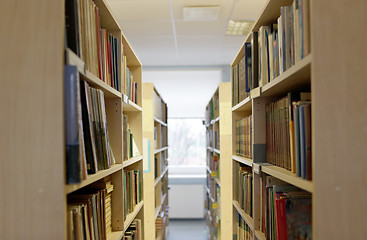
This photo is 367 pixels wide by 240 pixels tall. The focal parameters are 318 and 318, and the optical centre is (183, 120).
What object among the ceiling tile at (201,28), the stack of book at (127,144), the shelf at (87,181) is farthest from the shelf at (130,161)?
the ceiling tile at (201,28)

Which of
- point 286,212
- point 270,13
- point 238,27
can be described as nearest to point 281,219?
point 286,212

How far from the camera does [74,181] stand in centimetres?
93

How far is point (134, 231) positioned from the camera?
2.00m

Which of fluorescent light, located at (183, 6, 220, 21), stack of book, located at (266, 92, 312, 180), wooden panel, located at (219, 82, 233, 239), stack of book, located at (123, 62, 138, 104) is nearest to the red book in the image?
stack of book, located at (266, 92, 312, 180)

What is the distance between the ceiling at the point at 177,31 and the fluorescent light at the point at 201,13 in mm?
53

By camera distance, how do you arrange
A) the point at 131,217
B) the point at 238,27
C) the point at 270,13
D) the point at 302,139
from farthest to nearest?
the point at 238,27, the point at 131,217, the point at 270,13, the point at 302,139

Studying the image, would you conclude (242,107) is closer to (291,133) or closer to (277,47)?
(277,47)

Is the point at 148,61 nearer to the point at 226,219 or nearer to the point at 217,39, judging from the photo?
the point at 217,39

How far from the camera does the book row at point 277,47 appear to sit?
1053 millimetres

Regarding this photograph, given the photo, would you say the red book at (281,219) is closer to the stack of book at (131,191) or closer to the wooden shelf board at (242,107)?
the wooden shelf board at (242,107)

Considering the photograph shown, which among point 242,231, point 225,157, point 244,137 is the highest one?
point 244,137
